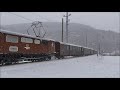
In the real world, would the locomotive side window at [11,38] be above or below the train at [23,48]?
above

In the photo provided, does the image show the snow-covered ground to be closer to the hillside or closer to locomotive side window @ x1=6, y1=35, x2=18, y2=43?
locomotive side window @ x1=6, y1=35, x2=18, y2=43

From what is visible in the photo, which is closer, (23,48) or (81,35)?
(23,48)

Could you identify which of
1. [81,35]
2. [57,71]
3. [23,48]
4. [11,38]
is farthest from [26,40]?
[81,35]

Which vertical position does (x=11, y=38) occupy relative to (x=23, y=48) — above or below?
above

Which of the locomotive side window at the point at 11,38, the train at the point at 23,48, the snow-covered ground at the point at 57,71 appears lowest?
the snow-covered ground at the point at 57,71

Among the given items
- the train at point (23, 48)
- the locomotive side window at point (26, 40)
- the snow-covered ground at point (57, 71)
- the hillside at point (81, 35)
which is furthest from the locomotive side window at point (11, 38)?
the hillside at point (81, 35)

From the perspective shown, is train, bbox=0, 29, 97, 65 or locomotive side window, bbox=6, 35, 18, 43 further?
locomotive side window, bbox=6, 35, 18, 43

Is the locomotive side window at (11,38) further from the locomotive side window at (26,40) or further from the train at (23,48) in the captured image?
the locomotive side window at (26,40)

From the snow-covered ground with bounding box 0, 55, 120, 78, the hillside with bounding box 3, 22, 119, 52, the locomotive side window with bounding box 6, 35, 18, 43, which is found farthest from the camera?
the hillside with bounding box 3, 22, 119, 52

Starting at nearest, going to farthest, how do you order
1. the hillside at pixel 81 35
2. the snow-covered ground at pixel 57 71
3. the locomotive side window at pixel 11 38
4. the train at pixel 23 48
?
1. the snow-covered ground at pixel 57 71
2. the train at pixel 23 48
3. the locomotive side window at pixel 11 38
4. the hillside at pixel 81 35

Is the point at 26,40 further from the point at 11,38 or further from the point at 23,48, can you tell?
the point at 11,38

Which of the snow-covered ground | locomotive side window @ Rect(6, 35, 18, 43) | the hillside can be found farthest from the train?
the hillside
